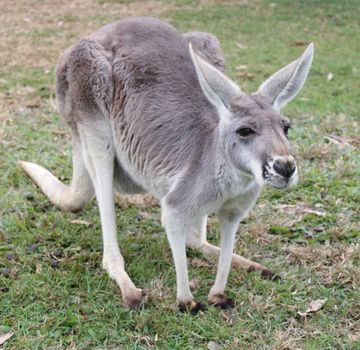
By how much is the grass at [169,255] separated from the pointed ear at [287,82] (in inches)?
37.5

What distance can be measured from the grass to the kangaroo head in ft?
2.51

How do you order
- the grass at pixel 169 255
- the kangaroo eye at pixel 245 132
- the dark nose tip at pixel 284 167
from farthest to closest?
1. the grass at pixel 169 255
2. the kangaroo eye at pixel 245 132
3. the dark nose tip at pixel 284 167

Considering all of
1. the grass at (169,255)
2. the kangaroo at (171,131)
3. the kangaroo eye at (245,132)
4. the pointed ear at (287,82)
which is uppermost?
the pointed ear at (287,82)

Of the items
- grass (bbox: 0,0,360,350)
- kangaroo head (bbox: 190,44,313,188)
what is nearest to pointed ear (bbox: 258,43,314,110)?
kangaroo head (bbox: 190,44,313,188)

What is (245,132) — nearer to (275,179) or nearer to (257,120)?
(257,120)

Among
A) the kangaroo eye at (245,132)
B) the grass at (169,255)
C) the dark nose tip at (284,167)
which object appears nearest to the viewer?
the dark nose tip at (284,167)

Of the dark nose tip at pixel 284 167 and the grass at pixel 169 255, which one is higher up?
the dark nose tip at pixel 284 167

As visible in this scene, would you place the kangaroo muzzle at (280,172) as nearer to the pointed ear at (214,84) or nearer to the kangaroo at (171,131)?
the kangaroo at (171,131)

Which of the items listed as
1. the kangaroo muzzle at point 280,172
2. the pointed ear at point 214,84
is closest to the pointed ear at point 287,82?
the pointed ear at point 214,84

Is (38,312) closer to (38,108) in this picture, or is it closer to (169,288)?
(169,288)

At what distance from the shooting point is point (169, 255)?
3.39 meters

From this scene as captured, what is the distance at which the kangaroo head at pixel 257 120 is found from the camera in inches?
91.3

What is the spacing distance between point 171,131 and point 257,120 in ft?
2.24

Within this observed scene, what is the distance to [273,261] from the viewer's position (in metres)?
3.36
